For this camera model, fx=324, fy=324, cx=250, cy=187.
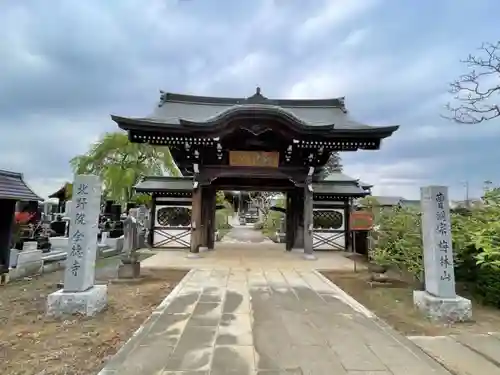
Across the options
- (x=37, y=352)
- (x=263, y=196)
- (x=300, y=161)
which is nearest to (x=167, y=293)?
(x=37, y=352)

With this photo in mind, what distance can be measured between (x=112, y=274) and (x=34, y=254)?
1.93 metres

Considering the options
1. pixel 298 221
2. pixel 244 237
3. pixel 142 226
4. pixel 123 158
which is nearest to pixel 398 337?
pixel 298 221

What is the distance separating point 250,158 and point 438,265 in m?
6.78

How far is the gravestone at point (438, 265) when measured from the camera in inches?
167

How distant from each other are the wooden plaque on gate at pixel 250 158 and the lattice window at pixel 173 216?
377 cm

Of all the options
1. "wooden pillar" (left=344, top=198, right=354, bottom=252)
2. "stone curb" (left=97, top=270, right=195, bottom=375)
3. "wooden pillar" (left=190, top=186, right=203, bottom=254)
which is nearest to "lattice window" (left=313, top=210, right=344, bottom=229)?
"wooden pillar" (left=344, top=198, right=354, bottom=252)

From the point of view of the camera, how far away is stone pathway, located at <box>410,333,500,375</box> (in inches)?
113

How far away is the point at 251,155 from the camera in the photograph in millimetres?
10375

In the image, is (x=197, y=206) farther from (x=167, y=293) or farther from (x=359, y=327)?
(x=359, y=327)

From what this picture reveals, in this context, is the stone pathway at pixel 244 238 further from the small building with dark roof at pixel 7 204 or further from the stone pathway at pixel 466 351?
the stone pathway at pixel 466 351

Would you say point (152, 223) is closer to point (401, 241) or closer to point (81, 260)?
point (81, 260)

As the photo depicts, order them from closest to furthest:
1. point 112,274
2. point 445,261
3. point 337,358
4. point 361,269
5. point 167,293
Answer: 1. point 337,358
2. point 445,261
3. point 167,293
4. point 112,274
5. point 361,269

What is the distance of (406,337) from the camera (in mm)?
3615

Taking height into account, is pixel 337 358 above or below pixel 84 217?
below
